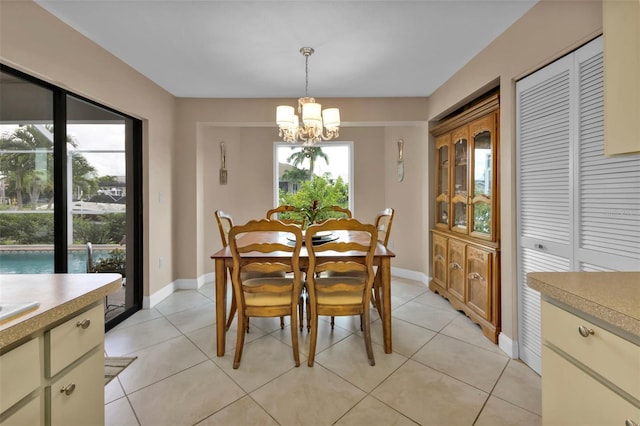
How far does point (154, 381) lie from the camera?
194 cm

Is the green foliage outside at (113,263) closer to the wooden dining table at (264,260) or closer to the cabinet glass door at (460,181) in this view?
the wooden dining table at (264,260)

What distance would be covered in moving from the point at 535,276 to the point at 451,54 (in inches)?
89.4

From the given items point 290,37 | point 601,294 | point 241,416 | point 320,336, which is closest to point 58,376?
point 241,416

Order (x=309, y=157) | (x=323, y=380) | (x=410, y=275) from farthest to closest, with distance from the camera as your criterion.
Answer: (x=309, y=157)
(x=410, y=275)
(x=323, y=380)

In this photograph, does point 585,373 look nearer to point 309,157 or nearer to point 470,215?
point 470,215

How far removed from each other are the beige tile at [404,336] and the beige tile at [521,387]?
0.60 metres

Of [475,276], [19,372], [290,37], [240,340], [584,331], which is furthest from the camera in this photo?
[475,276]

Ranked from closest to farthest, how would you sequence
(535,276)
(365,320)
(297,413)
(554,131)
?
(535,276) < (297,413) < (554,131) < (365,320)

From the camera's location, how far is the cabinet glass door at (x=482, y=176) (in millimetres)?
2559

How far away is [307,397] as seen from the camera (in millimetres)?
1776

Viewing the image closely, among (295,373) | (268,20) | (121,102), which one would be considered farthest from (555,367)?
(121,102)

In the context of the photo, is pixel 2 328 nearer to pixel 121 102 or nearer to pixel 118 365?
pixel 118 365

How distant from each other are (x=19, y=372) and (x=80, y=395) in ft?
0.91

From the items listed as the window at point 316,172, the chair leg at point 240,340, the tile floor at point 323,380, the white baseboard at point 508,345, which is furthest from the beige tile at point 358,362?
the window at point 316,172
